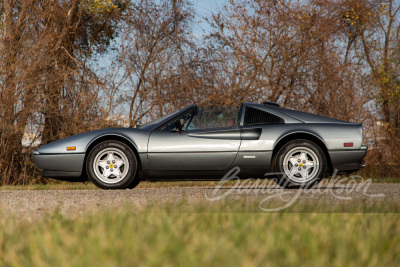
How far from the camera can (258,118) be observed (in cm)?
739

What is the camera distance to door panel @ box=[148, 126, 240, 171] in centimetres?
707

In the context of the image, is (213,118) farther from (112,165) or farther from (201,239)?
(201,239)

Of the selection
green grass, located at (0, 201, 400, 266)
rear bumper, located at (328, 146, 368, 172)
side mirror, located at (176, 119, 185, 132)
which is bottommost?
green grass, located at (0, 201, 400, 266)

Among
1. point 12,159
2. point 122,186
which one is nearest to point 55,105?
point 12,159

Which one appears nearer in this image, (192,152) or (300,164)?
(192,152)

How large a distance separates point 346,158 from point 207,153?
2.01 meters

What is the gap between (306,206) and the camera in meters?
4.61

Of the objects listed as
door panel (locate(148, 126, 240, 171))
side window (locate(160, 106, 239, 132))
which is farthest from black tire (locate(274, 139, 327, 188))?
side window (locate(160, 106, 239, 132))

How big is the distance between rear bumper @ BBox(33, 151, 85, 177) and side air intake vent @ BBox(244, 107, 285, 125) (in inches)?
96.1

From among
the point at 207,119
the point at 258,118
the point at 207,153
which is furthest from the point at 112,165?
the point at 258,118

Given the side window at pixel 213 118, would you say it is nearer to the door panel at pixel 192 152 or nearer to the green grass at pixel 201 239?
the door panel at pixel 192 152

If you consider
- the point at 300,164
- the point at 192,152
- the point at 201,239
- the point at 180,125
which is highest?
the point at 180,125

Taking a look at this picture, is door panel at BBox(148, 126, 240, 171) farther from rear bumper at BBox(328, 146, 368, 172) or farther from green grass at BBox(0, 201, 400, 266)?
green grass at BBox(0, 201, 400, 266)

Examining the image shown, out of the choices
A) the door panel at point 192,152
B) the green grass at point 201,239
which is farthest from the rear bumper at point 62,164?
the green grass at point 201,239
